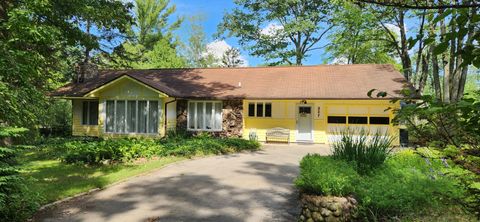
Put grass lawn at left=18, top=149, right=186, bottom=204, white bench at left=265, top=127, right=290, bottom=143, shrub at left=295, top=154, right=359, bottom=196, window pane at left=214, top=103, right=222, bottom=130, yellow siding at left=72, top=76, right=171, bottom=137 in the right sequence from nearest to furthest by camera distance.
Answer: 1. shrub at left=295, top=154, right=359, bottom=196
2. grass lawn at left=18, top=149, right=186, bottom=204
3. yellow siding at left=72, top=76, right=171, bottom=137
4. white bench at left=265, top=127, right=290, bottom=143
5. window pane at left=214, top=103, right=222, bottom=130

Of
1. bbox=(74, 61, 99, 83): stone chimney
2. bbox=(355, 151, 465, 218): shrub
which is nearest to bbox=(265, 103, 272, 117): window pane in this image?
bbox=(355, 151, 465, 218): shrub

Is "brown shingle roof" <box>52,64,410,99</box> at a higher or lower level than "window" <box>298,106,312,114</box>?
higher

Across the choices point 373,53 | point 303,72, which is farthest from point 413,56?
point 303,72

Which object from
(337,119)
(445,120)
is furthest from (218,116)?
(445,120)

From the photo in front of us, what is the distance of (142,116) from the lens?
19266 millimetres

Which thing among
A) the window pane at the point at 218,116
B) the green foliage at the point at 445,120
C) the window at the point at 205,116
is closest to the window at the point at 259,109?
the window pane at the point at 218,116

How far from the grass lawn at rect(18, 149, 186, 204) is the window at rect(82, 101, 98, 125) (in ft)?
28.2

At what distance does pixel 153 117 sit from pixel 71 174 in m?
9.42

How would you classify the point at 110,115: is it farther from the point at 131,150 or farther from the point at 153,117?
the point at 131,150

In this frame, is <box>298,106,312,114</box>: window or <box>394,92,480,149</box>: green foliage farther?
<box>298,106,312,114</box>: window

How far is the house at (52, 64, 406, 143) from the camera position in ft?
61.7

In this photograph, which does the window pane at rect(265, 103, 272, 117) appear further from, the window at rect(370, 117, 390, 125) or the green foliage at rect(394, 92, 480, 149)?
the green foliage at rect(394, 92, 480, 149)

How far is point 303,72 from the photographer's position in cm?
2311

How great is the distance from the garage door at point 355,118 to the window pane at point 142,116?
10.4m
